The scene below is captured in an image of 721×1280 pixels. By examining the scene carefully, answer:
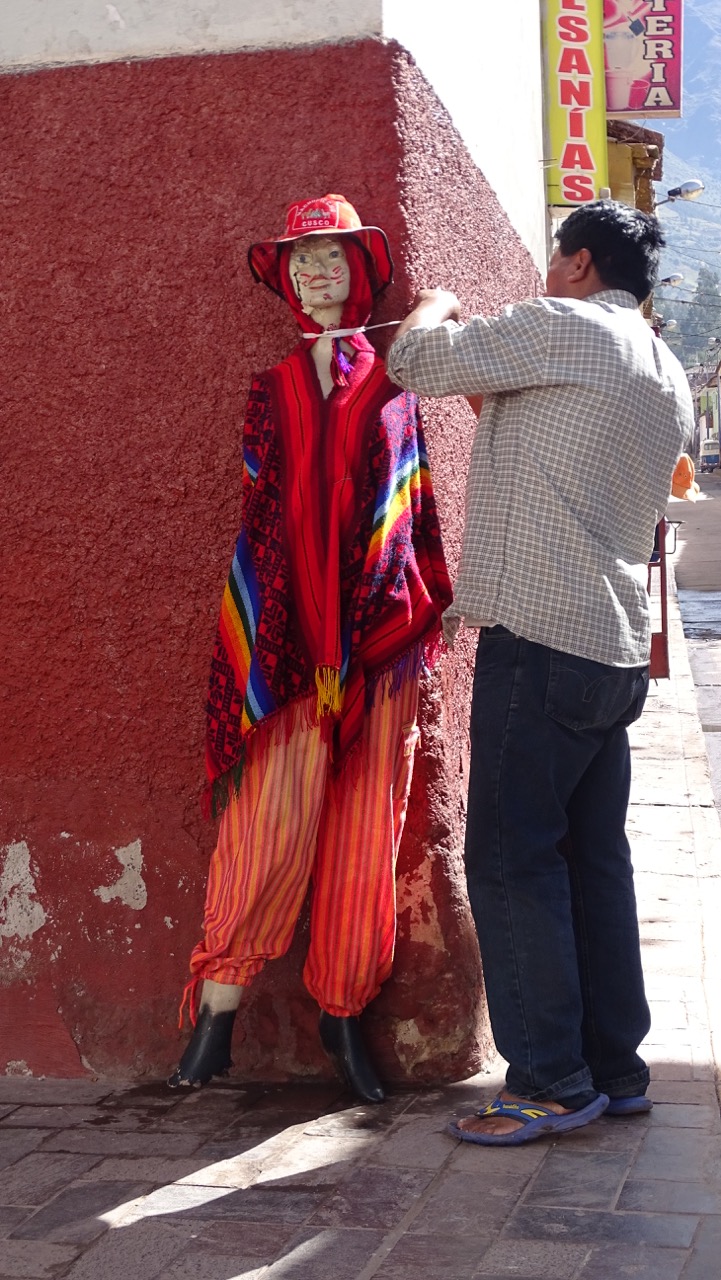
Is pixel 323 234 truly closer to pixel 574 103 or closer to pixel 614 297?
pixel 614 297

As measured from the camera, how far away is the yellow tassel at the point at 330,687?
316cm

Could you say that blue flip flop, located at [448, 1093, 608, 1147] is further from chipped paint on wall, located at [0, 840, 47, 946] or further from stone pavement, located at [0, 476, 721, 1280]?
chipped paint on wall, located at [0, 840, 47, 946]

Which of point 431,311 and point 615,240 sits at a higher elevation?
point 615,240

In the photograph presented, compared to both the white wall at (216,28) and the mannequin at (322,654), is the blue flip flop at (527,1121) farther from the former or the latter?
the white wall at (216,28)

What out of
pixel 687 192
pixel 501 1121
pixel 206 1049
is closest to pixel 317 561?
pixel 206 1049

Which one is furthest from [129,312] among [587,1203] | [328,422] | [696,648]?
[696,648]

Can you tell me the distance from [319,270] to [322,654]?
854 millimetres

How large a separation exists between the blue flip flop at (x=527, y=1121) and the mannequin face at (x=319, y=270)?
5.87 ft

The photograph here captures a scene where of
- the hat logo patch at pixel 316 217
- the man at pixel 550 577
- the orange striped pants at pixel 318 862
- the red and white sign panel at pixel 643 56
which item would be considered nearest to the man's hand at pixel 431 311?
the man at pixel 550 577

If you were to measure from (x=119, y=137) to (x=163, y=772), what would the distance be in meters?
1.52

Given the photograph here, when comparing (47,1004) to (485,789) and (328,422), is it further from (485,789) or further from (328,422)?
(328,422)

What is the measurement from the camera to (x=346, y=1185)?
284cm

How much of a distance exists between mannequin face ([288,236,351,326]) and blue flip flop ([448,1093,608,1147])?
5.87 feet

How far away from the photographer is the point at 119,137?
11.3 ft
